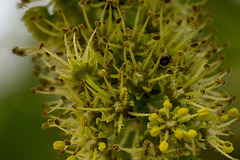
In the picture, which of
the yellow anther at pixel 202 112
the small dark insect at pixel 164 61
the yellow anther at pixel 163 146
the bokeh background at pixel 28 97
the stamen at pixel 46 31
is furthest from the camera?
the bokeh background at pixel 28 97

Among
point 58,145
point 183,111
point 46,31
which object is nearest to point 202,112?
point 183,111

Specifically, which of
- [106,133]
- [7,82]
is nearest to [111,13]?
[106,133]

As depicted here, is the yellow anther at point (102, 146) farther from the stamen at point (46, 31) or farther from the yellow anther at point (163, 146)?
the stamen at point (46, 31)

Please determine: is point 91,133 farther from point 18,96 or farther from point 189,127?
point 18,96

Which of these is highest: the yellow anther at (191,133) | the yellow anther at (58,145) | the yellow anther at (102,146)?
the yellow anther at (191,133)

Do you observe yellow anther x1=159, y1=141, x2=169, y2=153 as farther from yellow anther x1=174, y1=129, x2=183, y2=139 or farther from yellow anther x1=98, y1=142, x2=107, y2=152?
yellow anther x1=98, y1=142, x2=107, y2=152

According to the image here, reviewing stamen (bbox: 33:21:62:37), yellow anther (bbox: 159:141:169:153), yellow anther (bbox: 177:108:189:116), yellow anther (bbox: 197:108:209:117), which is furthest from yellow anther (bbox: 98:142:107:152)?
stamen (bbox: 33:21:62:37)

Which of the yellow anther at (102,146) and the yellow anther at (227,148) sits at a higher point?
the yellow anther at (227,148)

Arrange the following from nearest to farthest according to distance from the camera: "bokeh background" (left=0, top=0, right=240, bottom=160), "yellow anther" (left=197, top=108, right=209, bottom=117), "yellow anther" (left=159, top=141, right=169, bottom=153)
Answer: "yellow anther" (left=159, top=141, right=169, bottom=153) → "yellow anther" (left=197, top=108, right=209, bottom=117) → "bokeh background" (left=0, top=0, right=240, bottom=160)

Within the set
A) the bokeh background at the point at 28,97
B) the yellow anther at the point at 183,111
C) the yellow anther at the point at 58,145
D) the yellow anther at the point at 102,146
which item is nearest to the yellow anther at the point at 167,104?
the yellow anther at the point at 183,111

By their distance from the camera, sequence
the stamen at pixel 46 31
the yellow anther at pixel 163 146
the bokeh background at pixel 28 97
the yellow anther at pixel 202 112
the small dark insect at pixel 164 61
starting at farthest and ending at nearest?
the bokeh background at pixel 28 97 → the stamen at pixel 46 31 → the small dark insect at pixel 164 61 → the yellow anther at pixel 202 112 → the yellow anther at pixel 163 146
